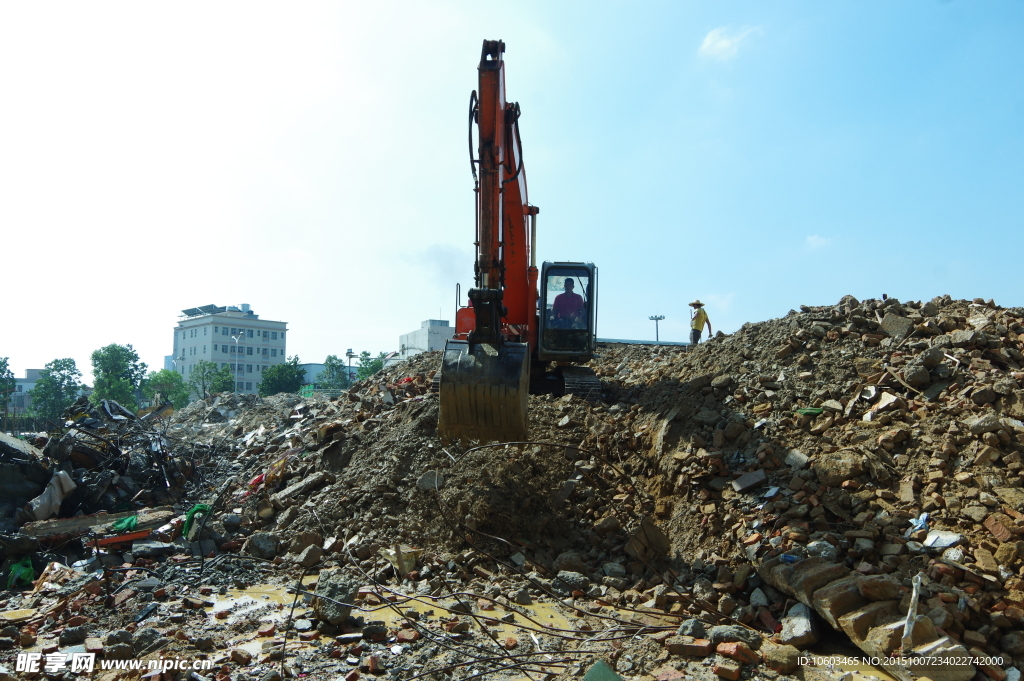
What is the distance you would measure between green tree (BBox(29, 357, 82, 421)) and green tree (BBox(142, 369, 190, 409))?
466 cm

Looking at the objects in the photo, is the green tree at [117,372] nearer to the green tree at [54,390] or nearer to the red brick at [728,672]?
the green tree at [54,390]

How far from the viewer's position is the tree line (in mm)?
41125

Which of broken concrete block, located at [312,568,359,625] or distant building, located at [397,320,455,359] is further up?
distant building, located at [397,320,455,359]

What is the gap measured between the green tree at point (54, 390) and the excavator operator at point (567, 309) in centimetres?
3965

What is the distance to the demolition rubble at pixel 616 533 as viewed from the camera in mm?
4730

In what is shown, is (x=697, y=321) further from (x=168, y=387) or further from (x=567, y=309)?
(x=168, y=387)

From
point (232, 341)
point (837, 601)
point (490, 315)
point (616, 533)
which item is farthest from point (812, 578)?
point (232, 341)

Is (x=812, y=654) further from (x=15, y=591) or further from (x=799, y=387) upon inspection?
(x=15, y=591)

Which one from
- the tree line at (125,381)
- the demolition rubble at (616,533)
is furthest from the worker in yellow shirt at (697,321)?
the tree line at (125,381)

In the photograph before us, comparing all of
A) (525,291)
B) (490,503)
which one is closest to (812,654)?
(490,503)

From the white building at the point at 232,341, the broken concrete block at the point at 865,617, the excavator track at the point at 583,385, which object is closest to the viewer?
the broken concrete block at the point at 865,617

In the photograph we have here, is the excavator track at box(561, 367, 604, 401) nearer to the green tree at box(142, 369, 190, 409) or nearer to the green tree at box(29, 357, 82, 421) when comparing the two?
the green tree at box(29, 357, 82, 421)

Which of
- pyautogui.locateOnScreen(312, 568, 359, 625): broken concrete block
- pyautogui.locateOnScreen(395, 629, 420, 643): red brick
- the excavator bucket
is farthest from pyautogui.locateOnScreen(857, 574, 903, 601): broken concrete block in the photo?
pyautogui.locateOnScreen(312, 568, 359, 625): broken concrete block

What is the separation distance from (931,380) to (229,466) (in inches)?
456
